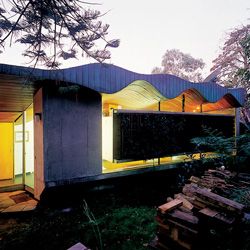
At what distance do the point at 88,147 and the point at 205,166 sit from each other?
5.92 metres

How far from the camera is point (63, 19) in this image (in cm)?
284

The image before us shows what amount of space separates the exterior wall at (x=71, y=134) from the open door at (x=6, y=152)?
15.9 ft

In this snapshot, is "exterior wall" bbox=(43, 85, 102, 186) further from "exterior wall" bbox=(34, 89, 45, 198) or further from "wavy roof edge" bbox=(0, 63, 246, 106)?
"wavy roof edge" bbox=(0, 63, 246, 106)

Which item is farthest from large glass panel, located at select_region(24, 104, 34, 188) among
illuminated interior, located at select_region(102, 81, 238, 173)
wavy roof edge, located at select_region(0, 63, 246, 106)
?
wavy roof edge, located at select_region(0, 63, 246, 106)

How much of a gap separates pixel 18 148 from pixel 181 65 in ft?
90.3

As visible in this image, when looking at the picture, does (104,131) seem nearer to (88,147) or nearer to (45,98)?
(88,147)

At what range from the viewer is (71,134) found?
645cm

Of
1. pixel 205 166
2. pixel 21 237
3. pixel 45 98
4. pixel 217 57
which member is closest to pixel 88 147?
pixel 45 98

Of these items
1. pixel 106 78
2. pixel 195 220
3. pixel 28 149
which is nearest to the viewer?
pixel 195 220

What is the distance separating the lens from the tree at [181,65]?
30500 mm

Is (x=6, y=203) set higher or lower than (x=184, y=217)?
lower

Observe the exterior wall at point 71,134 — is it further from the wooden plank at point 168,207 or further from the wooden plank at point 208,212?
the wooden plank at point 208,212

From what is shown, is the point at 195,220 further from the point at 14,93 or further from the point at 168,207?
the point at 14,93

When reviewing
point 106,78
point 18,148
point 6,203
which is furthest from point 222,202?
point 18,148
